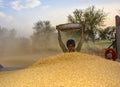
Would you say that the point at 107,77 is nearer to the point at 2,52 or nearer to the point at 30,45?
the point at 2,52

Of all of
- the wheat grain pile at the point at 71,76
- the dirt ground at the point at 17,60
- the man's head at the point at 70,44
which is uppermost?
the man's head at the point at 70,44

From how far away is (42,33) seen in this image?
4544cm

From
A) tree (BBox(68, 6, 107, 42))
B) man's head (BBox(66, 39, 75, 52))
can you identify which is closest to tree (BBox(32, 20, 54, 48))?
tree (BBox(68, 6, 107, 42))

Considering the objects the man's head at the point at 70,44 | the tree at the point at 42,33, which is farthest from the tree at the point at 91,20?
the man's head at the point at 70,44

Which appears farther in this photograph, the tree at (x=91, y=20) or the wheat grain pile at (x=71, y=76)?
the tree at (x=91, y=20)

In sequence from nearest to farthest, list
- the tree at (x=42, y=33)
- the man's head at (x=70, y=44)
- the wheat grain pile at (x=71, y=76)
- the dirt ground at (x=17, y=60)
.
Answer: the wheat grain pile at (x=71, y=76)
the man's head at (x=70, y=44)
the dirt ground at (x=17, y=60)
the tree at (x=42, y=33)

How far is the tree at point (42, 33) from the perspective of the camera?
42.3m

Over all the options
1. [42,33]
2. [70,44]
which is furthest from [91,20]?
[70,44]

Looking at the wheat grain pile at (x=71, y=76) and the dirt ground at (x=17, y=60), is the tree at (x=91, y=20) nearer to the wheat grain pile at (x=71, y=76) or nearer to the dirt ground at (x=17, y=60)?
the dirt ground at (x=17, y=60)

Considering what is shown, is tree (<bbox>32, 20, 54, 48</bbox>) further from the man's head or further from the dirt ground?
the man's head

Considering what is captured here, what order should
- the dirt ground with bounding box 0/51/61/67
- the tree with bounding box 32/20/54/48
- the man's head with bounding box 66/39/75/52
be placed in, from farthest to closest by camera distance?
1. the tree with bounding box 32/20/54/48
2. the dirt ground with bounding box 0/51/61/67
3. the man's head with bounding box 66/39/75/52

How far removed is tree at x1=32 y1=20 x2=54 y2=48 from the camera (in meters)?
42.3

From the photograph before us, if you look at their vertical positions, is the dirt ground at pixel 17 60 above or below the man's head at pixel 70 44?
below

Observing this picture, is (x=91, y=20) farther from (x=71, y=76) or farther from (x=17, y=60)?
(x=71, y=76)
